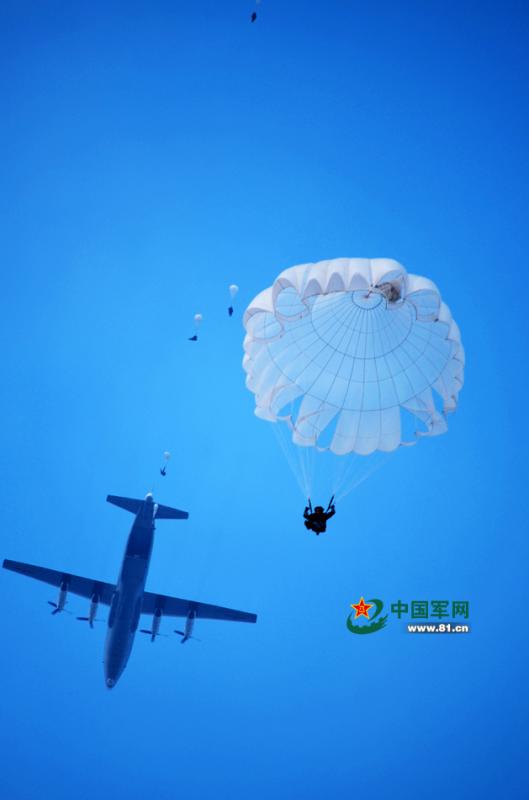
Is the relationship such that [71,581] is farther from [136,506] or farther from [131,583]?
[136,506]

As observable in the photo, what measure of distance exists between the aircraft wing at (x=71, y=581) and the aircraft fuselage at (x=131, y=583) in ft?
11.8

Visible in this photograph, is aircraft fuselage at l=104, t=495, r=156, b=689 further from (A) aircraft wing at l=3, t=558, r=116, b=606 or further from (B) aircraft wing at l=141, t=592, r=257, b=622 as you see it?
(B) aircraft wing at l=141, t=592, r=257, b=622

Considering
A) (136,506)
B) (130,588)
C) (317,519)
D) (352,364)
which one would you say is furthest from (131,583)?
(352,364)

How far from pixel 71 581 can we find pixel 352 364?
17.6 meters

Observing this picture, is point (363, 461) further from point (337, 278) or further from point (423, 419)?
point (337, 278)

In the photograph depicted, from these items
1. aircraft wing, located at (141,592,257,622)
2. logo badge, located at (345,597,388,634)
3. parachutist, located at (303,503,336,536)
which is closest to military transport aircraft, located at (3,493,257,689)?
aircraft wing, located at (141,592,257,622)

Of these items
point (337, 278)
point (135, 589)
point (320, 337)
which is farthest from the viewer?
point (135, 589)

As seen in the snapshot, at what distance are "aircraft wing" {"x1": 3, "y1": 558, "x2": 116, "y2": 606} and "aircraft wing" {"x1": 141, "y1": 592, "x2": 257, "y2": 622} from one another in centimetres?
179

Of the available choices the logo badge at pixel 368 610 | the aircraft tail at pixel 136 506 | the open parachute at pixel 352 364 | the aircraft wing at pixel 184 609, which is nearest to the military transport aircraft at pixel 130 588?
the aircraft tail at pixel 136 506

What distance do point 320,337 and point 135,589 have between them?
1286cm

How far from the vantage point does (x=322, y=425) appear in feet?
67.2

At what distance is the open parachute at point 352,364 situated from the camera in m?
18.1

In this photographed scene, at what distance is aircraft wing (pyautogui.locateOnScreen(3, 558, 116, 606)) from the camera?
30.0 metres

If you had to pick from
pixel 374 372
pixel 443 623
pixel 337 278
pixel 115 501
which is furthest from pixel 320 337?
pixel 443 623
